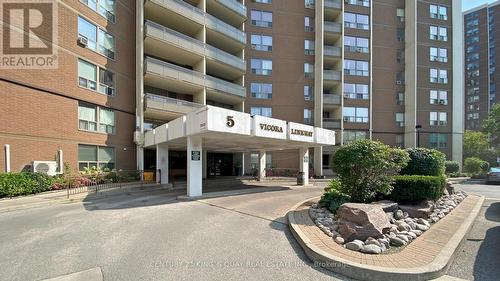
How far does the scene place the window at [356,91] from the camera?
3634 cm

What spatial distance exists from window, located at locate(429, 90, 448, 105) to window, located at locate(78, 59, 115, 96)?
40.1 m

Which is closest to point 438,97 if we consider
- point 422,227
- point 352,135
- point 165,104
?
point 352,135

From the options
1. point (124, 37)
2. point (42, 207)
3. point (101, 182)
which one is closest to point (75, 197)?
point (42, 207)

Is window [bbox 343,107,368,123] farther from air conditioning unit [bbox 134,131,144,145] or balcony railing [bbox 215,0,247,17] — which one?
air conditioning unit [bbox 134,131,144,145]

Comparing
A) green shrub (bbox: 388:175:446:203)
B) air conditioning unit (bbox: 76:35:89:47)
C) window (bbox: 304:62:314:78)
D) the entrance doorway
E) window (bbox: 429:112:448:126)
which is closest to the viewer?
green shrub (bbox: 388:175:446:203)

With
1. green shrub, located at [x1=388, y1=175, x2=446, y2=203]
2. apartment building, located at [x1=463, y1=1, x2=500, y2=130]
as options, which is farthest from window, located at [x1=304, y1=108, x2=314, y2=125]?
apartment building, located at [x1=463, y1=1, x2=500, y2=130]

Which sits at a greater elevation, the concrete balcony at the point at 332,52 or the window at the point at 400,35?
the window at the point at 400,35

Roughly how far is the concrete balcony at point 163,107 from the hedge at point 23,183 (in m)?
9.10

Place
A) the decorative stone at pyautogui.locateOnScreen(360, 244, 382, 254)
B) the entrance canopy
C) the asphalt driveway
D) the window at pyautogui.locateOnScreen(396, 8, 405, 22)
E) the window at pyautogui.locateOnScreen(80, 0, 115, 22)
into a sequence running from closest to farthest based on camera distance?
the asphalt driveway → the decorative stone at pyautogui.locateOnScreen(360, 244, 382, 254) → the entrance canopy → the window at pyautogui.locateOnScreen(80, 0, 115, 22) → the window at pyautogui.locateOnScreen(396, 8, 405, 22)

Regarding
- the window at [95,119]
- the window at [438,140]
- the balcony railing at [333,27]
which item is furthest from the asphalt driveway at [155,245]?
the window at [438,140]

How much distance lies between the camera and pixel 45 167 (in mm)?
16594

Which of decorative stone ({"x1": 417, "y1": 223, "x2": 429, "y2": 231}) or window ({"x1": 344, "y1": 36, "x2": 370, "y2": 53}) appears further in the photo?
window ({"x1": 344, "y1": 36, "x2": 370, "y2": 53})

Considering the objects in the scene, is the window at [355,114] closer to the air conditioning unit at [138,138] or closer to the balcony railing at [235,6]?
the balcony railing at [235,6]

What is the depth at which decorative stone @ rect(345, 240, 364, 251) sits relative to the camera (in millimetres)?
5891
